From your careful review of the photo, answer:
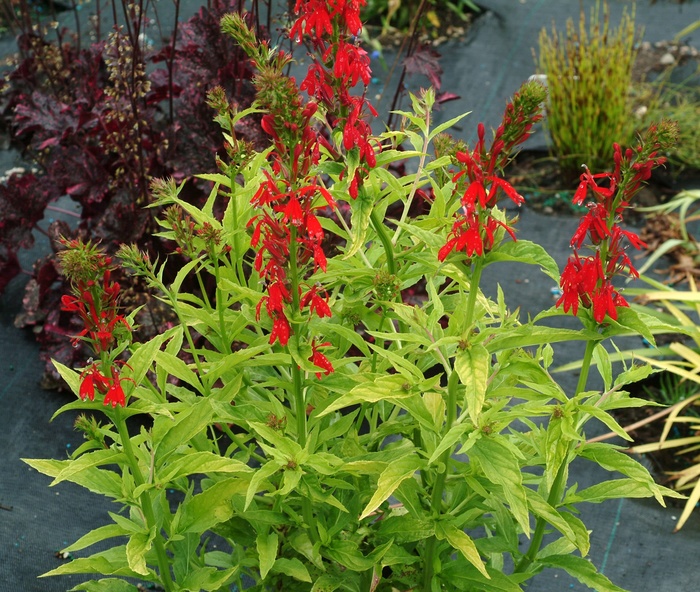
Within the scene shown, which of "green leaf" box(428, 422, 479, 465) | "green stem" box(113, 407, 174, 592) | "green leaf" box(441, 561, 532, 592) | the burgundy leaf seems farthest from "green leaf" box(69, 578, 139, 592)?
the burgundy leaf

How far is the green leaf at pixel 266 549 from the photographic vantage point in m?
1.66

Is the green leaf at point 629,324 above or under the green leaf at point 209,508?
above

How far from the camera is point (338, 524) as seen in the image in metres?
1.80

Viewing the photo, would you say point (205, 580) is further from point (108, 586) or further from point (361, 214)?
point (361, 214)

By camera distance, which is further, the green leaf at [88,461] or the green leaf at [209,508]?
the green leaf at [209,508]

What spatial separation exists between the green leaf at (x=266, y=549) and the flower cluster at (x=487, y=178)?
0.71m

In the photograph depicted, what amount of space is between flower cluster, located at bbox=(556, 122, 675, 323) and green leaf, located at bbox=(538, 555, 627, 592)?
0.60 m

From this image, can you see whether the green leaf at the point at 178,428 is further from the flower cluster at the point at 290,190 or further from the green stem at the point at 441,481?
the green stem at the point at 441,481

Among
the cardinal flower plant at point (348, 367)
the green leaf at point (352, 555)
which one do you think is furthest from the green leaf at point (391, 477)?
the green leaf at point (352, 555)

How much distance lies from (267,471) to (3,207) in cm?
231

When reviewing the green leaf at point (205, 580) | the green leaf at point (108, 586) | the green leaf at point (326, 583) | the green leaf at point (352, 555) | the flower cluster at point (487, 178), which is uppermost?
the flower cluster at point (487, 178)

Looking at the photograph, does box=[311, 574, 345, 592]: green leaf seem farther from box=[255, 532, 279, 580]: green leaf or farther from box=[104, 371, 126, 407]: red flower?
box=[104, 371, 126, 407]: red flower

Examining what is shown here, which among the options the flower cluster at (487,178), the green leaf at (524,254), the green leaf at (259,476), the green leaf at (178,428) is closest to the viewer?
the flower cluster at (487,178)

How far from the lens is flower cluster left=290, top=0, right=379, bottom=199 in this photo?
1.43 meters
